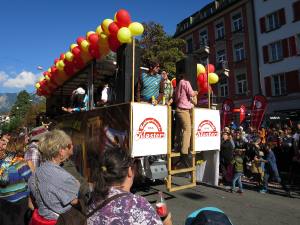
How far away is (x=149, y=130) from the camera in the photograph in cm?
520

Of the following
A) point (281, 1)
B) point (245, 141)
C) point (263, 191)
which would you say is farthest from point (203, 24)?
point (263, 191)

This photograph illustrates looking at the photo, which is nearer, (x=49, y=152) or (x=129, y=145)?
(x=49, y=152)

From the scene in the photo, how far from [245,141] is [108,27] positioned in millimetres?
7754

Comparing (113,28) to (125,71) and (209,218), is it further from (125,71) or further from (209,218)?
(209,218)

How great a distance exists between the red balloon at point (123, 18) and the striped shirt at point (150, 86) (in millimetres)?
1050

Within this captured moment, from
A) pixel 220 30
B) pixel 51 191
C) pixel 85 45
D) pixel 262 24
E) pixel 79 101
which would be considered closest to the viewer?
pixel 51 191

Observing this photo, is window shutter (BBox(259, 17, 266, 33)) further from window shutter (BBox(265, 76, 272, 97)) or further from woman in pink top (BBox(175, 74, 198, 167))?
woman in pink top (BBox(175, 74, 198, 167))

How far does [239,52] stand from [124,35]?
26022 mm

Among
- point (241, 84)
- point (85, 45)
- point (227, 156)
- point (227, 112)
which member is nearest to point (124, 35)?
point (85, 45)

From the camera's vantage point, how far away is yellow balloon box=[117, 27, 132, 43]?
18.4 feet

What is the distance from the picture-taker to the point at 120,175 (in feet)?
6.83

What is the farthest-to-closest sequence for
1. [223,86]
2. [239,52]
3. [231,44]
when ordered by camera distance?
[223,86], [231,44], [239,52]

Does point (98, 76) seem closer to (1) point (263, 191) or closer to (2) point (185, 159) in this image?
(2) point (185, 159)

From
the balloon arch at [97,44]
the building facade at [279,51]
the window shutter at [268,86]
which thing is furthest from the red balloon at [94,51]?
the window shutter at [268,86]
